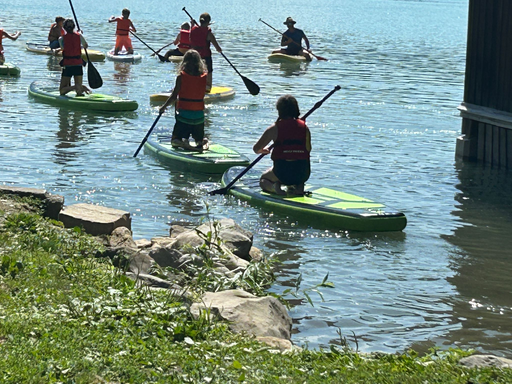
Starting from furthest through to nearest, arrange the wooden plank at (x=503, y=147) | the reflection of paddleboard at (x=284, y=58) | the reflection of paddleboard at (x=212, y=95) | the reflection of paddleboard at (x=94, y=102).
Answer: the reflection of paddleboard at (x=284, y=58), the reflection of paddleboard at (x=212, y=95), the reflection of paddleboard at (x=94, y=102), the wooden plank at (x=503, y=147)

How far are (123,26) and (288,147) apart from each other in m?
18.9

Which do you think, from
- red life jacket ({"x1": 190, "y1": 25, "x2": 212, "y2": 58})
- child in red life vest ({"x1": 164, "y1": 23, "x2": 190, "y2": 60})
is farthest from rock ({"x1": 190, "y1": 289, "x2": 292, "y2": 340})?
child in red life vest ({"x1": 164, "y1": 23, "x2": 190, "y2": 60})

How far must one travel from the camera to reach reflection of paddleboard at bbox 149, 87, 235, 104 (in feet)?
63.9

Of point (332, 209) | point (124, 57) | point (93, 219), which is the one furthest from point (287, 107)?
point (124, 57)

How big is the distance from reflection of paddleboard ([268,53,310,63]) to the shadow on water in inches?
638

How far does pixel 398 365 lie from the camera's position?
18.3ft

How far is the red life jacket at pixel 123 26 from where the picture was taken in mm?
28000

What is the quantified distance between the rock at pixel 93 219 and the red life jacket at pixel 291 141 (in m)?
2.34

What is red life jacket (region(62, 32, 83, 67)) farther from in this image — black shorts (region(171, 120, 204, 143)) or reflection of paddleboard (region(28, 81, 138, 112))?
black shorts (region(171, 120, 204, 143))

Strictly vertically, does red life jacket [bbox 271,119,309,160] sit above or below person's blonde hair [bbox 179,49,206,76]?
below

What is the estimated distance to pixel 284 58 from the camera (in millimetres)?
29984

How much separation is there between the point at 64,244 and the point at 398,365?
141 inches

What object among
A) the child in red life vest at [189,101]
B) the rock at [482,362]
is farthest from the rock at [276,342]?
the child in red life vest at [189,101]

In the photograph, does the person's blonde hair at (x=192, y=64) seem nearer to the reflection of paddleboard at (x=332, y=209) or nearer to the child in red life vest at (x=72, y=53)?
the reflection of paddleboard at (x=332, y=209)
